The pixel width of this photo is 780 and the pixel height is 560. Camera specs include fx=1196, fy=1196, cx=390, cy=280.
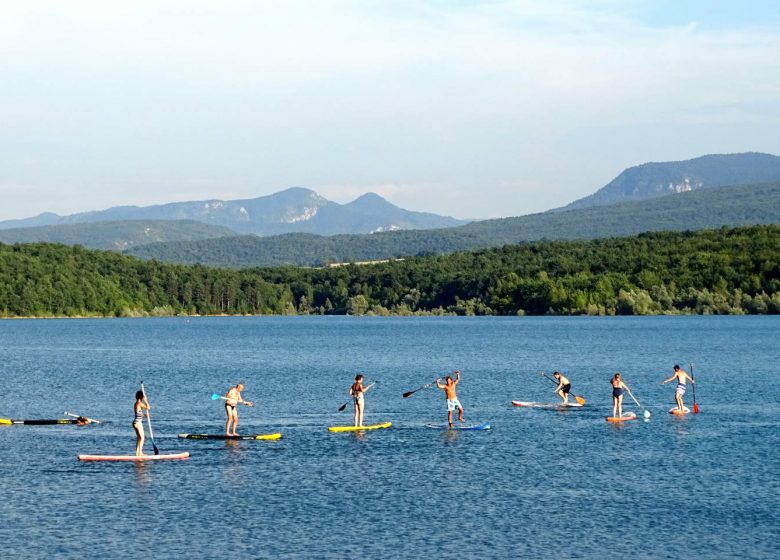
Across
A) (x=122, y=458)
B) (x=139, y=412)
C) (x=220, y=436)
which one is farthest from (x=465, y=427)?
(x=139, y=412)

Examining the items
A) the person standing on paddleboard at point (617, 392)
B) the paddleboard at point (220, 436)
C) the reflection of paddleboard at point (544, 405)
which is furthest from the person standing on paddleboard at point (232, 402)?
the reflection of paddleboard at point (544, 405)

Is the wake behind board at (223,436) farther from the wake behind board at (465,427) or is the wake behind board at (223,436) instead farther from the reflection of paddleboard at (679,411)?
the reflection of paddleboard at (679,411)

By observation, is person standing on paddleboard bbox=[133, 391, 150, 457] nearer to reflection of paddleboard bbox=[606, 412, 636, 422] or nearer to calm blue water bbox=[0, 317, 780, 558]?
calm blue water bbox=[0, 317, 780, 558]

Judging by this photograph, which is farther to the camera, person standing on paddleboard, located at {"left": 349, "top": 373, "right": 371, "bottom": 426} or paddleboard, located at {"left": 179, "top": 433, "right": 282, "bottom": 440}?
person standing on paddleboard, located at {"left": 349, "top": 373, "right": 371, "bottom": 426}

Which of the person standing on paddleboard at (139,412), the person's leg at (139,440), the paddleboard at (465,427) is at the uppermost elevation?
the person standing on paddleboard at (139,412)

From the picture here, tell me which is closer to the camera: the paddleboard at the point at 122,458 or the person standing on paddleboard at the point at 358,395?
the paddleboard at the point at 122,458

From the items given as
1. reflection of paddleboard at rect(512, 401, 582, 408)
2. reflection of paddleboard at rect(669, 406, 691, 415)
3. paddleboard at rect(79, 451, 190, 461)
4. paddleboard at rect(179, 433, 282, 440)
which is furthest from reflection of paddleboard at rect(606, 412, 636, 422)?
paddleboard at rect(79, 451, 190, 461)

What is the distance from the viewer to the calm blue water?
2914 centimetres

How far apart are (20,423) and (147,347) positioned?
79487 mm

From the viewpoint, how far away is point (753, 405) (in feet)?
194

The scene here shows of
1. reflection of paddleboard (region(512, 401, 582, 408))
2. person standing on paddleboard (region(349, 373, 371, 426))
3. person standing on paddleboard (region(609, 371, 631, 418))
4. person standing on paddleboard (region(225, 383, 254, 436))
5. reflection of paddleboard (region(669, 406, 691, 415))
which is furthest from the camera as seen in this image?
reflection of paddleboard (region(512, 401, 582, 408))

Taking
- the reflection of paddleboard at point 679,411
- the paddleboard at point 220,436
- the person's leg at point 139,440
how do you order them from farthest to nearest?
the reflection of paddleboard at point 679,411 < the paddleboard at point 220,436 < the person's leg at point 139,440

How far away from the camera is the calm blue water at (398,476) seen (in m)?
29.1

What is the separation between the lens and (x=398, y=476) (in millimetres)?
37812
